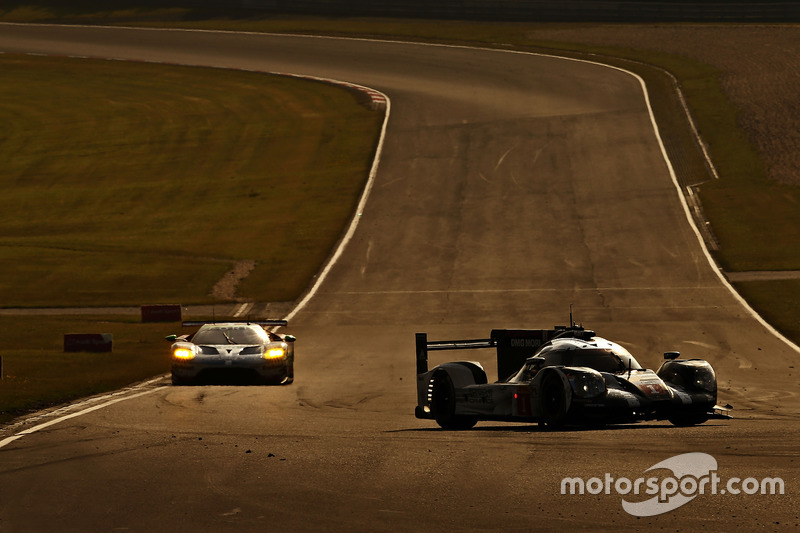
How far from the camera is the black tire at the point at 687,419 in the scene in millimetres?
16922

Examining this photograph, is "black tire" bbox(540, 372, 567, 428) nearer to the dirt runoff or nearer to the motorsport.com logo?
the motorsport.com logo

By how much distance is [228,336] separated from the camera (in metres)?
24.8

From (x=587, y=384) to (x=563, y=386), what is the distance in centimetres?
32

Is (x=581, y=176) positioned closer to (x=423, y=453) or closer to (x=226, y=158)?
(x=226, y=158)

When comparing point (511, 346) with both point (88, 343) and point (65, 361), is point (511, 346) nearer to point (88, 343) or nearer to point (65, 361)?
point (65, 361)

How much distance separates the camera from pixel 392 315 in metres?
37.4

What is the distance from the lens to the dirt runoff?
64875 millimetres

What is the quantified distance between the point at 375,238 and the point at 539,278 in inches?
396

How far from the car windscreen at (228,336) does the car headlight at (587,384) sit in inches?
412

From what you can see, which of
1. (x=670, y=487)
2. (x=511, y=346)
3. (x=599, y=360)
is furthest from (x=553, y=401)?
(x=670, y=487)

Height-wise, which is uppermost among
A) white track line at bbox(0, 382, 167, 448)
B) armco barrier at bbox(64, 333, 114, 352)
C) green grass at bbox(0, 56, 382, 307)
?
green grass at bbox(0, 56, 382, 307)

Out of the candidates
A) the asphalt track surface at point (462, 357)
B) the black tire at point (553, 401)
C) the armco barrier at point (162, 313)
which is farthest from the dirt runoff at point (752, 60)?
the black tire at point (553, 401)

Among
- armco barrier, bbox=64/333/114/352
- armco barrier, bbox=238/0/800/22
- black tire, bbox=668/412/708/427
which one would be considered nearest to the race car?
armco barrier, bbox=64/333/114/352

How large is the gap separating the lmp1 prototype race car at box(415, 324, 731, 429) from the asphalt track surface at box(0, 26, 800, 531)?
353 millimetres
